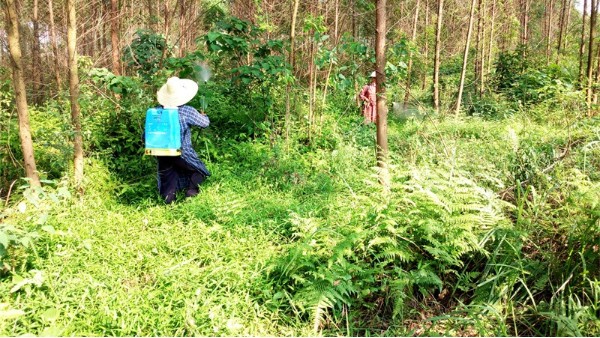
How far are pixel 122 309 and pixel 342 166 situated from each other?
359cm

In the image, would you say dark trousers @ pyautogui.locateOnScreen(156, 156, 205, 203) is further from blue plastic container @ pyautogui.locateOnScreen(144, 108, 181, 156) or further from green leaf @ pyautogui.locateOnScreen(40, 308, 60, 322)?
green leaf @ pyautogui.locateOnScreen(40, 308, 60, 322)

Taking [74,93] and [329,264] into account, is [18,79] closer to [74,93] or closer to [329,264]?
[74,93]

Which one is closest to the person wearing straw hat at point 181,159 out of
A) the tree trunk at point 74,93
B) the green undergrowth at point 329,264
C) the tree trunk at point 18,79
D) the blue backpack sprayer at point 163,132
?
the blue backpack sprayer at point 163,132

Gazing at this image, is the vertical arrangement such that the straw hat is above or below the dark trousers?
above

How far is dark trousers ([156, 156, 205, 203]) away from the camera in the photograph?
4.92 meters

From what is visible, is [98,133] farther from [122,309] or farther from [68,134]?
[122,309]

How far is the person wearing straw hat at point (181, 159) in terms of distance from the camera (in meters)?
4.89

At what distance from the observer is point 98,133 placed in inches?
235

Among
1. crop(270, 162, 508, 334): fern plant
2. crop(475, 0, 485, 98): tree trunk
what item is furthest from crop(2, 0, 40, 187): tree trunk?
crop(475, 0, 485, 98): tree trunk

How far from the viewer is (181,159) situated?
4.88m

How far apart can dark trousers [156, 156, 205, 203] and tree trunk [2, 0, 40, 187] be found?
129 cm

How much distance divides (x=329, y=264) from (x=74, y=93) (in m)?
3.62

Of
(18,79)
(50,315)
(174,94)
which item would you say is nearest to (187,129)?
(174,94)

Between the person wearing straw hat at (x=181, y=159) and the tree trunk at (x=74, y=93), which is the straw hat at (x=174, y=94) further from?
the tree trunk at (x=74, y=93)
